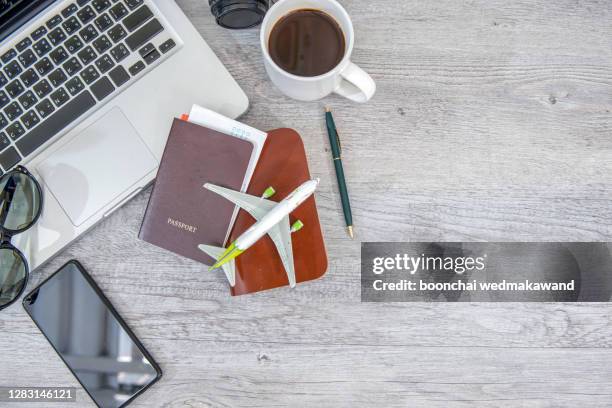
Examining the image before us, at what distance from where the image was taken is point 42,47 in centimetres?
73

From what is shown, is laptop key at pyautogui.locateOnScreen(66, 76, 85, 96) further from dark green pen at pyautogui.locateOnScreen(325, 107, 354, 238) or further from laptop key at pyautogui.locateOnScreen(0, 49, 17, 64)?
dark green pen at pyautogui.locateOnScreen(325, 107, 354, 238)

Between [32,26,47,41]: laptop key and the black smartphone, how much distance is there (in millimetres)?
303

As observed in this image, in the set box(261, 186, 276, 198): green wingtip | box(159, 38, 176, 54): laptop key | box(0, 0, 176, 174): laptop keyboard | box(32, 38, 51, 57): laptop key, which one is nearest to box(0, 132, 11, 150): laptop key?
box(0, 0, 176, 174): laptop keyboard

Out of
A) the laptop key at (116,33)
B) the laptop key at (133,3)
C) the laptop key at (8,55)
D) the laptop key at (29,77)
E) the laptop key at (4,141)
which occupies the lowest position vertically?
the laptop key at (4,141)

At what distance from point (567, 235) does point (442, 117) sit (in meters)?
0.24

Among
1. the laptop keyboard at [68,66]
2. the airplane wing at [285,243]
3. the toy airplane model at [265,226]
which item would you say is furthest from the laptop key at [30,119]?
the airplane wing at [285,243]

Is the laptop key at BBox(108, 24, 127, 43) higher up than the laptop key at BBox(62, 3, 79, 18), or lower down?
lower down

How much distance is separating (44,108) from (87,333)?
308mm

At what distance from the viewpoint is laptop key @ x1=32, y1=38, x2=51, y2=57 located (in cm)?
73

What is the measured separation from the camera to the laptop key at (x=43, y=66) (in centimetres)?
73

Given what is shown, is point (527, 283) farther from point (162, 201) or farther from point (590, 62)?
point (162, 201)

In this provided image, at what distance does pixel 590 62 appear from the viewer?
2.57 ft

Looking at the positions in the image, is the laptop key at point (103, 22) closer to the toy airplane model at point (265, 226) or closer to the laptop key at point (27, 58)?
the laptop key at point (27, 58)

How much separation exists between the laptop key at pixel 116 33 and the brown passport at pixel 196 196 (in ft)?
0.52
